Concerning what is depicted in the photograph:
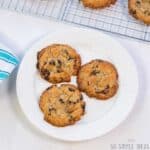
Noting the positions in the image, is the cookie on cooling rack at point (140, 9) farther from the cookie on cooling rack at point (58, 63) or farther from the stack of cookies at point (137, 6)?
the cookie on cooling rack at point (58, 63)

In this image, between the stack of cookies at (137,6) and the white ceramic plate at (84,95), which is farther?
the stack of cookies at (137,6)

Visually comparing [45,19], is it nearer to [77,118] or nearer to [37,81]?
[37,81]

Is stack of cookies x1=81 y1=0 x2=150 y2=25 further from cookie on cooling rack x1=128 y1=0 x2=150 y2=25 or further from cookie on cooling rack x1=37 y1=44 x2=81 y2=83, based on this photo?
cookie on cooling rack x1=37 y1=44 x2=81 y2=83

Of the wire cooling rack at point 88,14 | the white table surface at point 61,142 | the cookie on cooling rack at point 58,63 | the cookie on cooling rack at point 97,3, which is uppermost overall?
the cookie on cooling rack at point 97,3

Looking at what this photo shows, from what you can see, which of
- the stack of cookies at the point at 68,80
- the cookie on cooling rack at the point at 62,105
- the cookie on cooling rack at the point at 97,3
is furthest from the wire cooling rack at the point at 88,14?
the cookie on cooling rack at the point at 62,105

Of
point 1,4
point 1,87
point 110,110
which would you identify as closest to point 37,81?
point 1,87

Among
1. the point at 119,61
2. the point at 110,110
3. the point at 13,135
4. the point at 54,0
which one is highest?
the point at 54,0

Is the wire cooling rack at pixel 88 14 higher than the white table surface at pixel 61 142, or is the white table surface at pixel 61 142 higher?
the wire cooling rack at pixel 88 14
